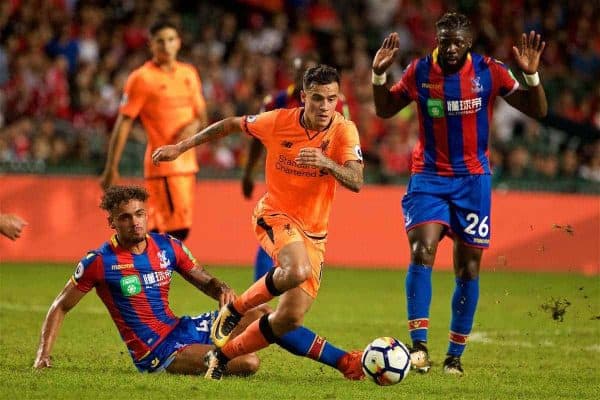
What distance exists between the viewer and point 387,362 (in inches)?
277

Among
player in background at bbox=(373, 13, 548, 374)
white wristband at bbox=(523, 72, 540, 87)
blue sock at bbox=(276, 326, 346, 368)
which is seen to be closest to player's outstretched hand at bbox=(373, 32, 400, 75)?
player in background at bbox=(373, 13, 548, 374)

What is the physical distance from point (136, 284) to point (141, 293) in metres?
0.06

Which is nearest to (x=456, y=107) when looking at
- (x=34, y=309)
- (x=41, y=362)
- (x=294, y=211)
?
(x=294, y=211)

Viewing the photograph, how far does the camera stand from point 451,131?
328 inches

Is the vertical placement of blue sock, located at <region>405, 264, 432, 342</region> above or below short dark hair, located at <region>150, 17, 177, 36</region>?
below

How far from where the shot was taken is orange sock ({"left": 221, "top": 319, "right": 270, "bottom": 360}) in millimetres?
7109

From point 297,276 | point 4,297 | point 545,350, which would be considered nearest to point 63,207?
point 4,297

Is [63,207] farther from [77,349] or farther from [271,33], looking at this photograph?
[77,349]

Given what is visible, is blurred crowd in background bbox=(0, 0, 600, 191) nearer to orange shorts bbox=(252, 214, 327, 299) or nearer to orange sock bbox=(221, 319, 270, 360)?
orange shorts bbox=(252, 214, 327, 299)

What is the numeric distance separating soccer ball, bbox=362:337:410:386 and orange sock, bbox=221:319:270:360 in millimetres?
599

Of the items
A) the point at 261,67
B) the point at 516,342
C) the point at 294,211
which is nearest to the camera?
the point at 294,211

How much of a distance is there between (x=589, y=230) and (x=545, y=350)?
21.9 feet

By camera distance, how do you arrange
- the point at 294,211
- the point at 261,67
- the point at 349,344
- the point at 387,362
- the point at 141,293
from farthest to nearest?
1. the point at 261,67
2. the point at 349,344
3. the point at 141,293
4. the point at 294,211
5. the point at 387,362

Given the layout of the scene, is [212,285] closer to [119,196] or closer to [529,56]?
[119,196]
